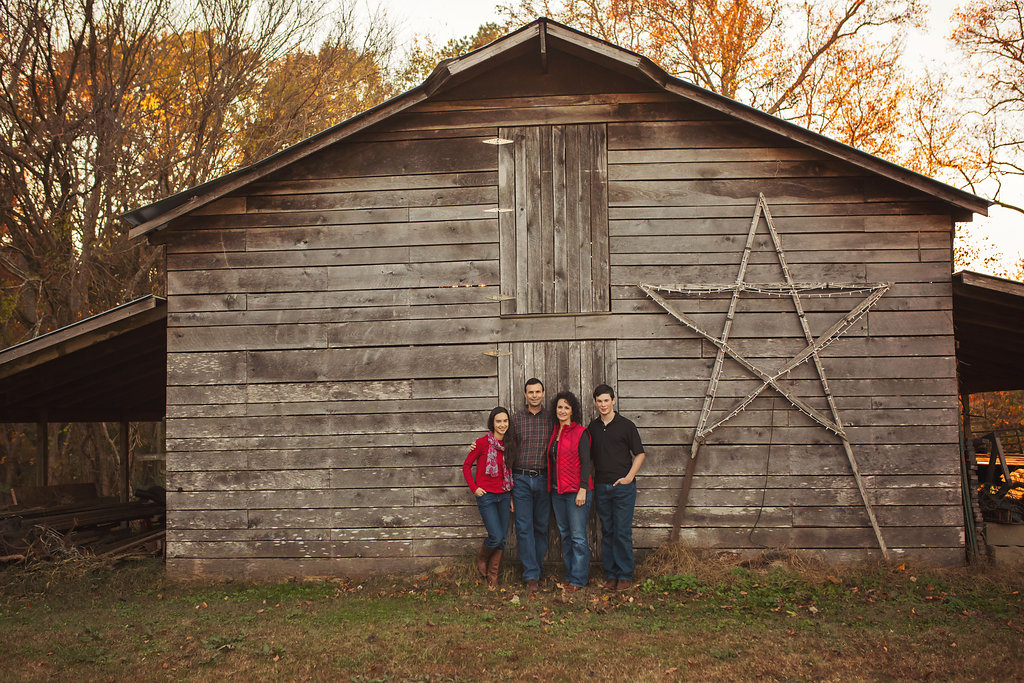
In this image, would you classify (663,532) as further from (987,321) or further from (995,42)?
(995,42)

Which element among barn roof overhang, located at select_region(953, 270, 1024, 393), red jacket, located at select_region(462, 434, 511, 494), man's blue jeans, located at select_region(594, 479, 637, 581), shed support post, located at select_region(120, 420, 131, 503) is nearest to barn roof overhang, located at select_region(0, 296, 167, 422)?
shed support post, located at select_region(120, 420, 131, 503)

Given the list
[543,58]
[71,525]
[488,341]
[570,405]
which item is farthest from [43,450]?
[543,58]

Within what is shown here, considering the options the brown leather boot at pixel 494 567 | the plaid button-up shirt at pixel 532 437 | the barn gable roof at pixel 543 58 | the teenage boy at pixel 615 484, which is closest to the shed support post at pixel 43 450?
the barn gable roof at pixel 543 58

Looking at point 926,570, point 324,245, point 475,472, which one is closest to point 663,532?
point 475,472

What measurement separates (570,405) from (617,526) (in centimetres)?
120

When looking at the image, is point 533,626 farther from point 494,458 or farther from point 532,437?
point 532,437

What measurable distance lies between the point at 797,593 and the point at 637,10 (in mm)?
18102

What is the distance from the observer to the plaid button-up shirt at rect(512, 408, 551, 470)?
24.6 feet

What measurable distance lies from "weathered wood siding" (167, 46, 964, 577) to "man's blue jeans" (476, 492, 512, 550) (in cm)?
46

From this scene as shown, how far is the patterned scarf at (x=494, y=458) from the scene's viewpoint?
743cm

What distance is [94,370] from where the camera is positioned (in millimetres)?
9953

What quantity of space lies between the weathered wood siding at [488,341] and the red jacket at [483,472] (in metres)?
0.49

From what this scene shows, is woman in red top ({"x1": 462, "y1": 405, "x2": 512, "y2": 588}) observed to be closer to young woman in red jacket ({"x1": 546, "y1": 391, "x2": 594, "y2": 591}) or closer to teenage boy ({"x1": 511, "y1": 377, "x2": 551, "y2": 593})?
teenage boy ({"x1": 511, "y1": 377, "x2": 551, "y2": 593})

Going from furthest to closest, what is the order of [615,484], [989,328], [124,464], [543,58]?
[124,464] → [989,328] → [543,58] → [615,484]
